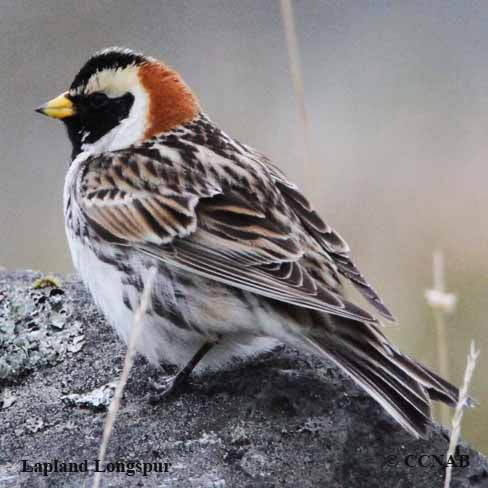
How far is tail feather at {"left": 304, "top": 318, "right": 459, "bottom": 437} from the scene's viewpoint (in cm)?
569

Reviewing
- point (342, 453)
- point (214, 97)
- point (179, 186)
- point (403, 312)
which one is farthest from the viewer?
point (214, 97)

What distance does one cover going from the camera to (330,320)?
19.7 feet

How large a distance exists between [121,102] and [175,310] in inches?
55.7

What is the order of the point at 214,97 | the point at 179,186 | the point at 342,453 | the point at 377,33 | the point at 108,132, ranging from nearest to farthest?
1. the point at 342,453
2. the point at 179,186
3. the point at 108,132
4. the point at 214,97
5. the point at 377,33

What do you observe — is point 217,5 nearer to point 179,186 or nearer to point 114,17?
point 114,17

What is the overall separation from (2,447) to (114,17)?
353 inches

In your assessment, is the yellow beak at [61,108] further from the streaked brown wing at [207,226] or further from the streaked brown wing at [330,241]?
the streaked brown wing at [330,241]

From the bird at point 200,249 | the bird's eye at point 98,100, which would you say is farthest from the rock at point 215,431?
the bird's eye at point 98,100

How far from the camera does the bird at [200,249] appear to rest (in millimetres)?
5891

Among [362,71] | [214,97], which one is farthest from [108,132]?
[362,71]

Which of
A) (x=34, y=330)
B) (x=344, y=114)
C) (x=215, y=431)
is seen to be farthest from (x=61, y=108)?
(x=344, y=114)

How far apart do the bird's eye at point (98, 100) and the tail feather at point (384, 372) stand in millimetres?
1876

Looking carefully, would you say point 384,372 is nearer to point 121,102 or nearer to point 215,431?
point 215,431

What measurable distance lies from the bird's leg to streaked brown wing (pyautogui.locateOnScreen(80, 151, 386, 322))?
1.33 feet
